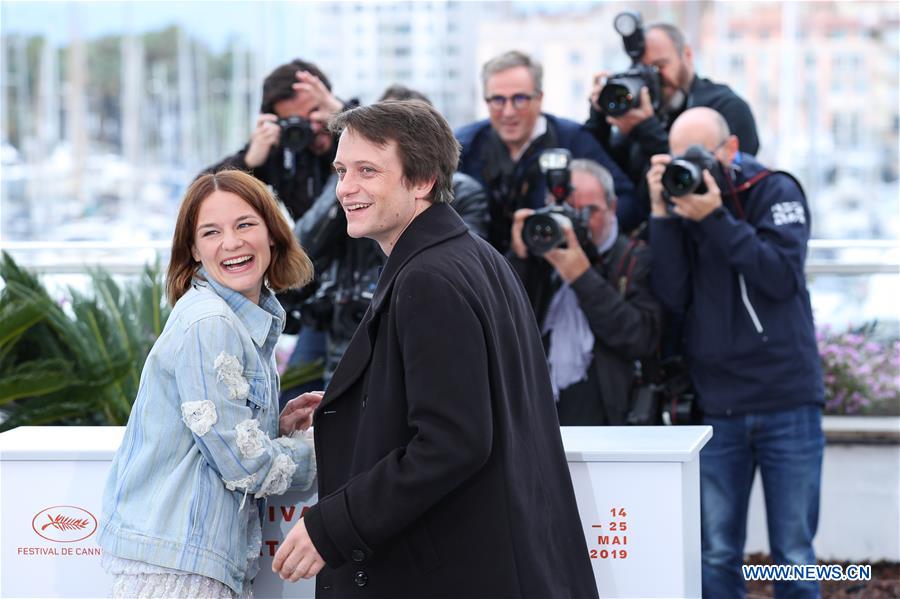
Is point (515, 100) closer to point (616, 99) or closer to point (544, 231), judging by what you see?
point (616, 99)

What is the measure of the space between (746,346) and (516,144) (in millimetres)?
1371

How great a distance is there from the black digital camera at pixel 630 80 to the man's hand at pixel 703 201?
2.43ft

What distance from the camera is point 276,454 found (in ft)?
9.15

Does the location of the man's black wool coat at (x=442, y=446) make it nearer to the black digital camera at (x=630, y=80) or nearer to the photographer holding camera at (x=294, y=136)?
the black digital camera at (x=630, y=80)

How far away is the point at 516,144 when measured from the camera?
5086 mm

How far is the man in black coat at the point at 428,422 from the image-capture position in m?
2.37

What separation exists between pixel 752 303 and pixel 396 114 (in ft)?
7.11

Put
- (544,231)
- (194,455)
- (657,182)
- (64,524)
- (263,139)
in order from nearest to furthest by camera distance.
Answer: (194,455) < (64,524) < (657,182) < (544,231) < (263,139)

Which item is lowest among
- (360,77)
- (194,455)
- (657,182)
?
(194,455)

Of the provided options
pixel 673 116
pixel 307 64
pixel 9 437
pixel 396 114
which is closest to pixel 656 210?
pixel 673 116

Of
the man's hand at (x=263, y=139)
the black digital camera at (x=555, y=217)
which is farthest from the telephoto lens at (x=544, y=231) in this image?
the man's hand at (x=263, y=139)

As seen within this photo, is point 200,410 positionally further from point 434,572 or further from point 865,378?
point 865,378

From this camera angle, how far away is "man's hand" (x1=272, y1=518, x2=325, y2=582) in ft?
8.06

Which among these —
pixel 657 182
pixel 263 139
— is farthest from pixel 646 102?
pixel 263 139
